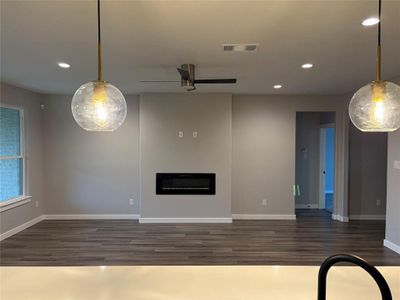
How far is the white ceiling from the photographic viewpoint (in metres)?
2.00

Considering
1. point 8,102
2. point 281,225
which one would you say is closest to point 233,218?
point 281,225

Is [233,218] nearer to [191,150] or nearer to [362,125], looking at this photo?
[191,150]

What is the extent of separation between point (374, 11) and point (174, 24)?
155 cm

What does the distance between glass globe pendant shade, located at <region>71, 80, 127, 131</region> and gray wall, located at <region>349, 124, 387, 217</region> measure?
5606mm

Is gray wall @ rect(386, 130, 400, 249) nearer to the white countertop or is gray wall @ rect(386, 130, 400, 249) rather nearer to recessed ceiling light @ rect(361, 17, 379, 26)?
recessed ceiling light @ rect(361, 17, 379, 26)

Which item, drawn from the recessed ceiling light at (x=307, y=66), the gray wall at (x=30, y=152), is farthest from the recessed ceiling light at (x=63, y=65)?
the recessed ceiling light at (x=307, y=66)

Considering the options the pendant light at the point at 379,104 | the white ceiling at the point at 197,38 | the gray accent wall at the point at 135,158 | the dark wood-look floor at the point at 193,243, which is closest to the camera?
the pendant light at the point at 379,104

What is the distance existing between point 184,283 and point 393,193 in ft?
13.7

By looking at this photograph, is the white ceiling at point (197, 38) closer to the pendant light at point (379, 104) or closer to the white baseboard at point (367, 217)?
the pendant light at point (379, 104)

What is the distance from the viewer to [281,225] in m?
5.38

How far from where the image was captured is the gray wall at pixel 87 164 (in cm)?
577

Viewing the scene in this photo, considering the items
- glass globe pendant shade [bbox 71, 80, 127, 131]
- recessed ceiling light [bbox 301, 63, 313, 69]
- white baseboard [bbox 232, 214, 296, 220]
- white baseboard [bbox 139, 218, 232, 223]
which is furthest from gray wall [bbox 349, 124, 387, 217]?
glass globe pendant shade [bbox 71, 80, 127, 131]

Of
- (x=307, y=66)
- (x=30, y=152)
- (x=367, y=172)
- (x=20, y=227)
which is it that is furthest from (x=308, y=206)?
(x=30, y=152)

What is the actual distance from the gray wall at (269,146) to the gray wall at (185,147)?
0.37m
